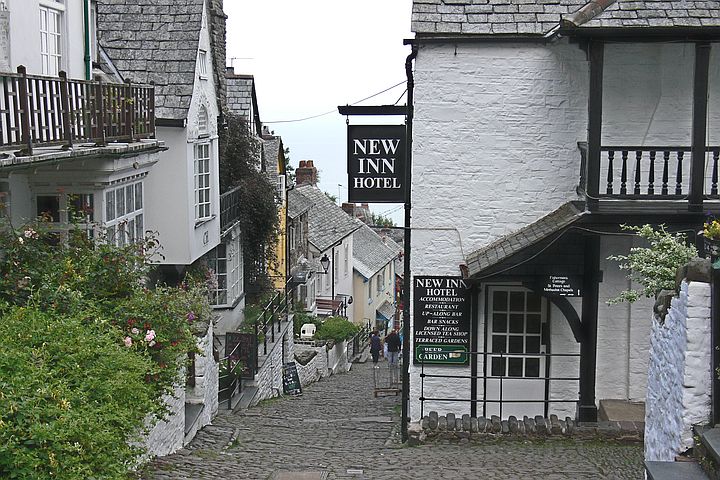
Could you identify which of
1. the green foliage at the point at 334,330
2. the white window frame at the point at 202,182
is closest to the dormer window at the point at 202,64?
the white window frame at the point at 202,182

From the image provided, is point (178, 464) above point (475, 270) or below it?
below

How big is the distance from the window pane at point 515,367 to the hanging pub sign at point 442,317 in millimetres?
666

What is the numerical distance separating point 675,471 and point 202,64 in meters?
15.0

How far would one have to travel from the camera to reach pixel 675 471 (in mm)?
Answer: 7477

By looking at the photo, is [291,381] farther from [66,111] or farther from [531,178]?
[66,111]

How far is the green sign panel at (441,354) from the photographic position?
47.1 feet

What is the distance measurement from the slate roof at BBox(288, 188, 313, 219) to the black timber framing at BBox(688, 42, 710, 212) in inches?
903

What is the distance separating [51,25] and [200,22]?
6.23m

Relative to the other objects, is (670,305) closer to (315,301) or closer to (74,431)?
(74,431)

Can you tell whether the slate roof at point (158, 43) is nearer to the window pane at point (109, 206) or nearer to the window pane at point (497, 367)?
the window pane at point (109, 206)

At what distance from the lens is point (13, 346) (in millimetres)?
8031

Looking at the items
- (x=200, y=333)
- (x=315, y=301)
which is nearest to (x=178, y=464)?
(x=200, y=333)

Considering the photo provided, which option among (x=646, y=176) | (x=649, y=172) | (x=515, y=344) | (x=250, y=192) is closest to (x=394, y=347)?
(x=250, y=192)

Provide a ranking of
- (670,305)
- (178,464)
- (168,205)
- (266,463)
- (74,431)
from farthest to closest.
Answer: (168,205), (266,463), (178,464), (670,305), (74,431)
